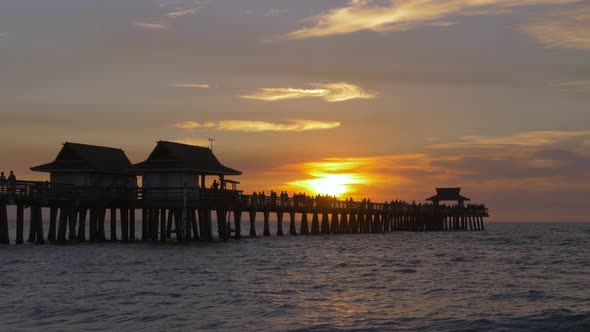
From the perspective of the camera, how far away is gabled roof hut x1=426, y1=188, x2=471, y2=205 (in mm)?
118188

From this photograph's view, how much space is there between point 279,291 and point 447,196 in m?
92.7

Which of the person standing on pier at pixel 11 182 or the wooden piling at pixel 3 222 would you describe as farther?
the wooden piling at pixel 3 222

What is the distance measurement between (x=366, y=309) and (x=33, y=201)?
28302 millimetres

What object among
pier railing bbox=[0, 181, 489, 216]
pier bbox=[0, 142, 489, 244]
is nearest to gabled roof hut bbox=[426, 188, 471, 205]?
pier railing bbox=[0, 181, 489, 216]

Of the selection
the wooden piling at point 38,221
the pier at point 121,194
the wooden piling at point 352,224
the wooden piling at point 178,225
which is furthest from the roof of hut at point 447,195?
the wooden piling at point 38,221

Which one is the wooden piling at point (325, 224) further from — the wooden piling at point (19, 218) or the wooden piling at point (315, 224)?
the wooden piling at point (19, 218)

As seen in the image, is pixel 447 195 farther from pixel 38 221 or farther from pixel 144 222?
pixel 38 221

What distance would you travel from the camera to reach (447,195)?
118562mm

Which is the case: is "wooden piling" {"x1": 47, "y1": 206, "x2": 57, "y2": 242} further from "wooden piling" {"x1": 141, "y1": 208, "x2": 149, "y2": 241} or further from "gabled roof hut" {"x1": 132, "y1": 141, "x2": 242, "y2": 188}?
"wooden piling" {"x1": 141, "y1": 208, "x2": 149, "y2": 241}

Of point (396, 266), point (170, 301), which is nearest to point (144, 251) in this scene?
point (396, 266)

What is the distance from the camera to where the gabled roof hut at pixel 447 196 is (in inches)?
4653

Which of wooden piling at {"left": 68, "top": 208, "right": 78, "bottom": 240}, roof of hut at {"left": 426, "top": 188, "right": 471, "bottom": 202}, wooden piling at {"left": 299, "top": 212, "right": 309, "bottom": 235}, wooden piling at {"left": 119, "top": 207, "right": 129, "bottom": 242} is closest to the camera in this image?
wooden piling at {"left": 68, "top": 208, "right": 78, "bottom": 240}

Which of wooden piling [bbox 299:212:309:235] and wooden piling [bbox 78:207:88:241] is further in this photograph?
wooden piling [bbox 299:212:309:235]

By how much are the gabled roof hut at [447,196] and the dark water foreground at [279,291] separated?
72091mm
